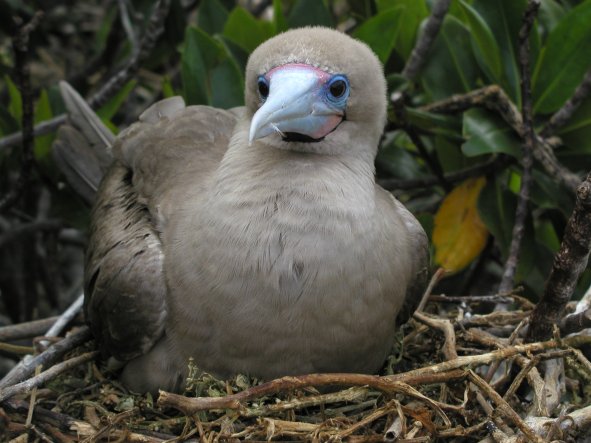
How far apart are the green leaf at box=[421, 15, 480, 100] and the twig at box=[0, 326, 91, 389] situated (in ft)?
5.88

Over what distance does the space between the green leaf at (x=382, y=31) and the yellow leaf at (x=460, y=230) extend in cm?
69

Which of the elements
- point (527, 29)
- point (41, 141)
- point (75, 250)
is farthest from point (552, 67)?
point (75, 250)

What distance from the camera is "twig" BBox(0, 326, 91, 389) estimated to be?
321 cm

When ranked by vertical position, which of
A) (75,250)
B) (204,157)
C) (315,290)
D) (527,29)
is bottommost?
(75,250)

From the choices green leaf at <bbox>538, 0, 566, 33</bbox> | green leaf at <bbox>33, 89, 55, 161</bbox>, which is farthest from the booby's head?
green leaf at <bbox>33, 89, 55, 161</bbox>

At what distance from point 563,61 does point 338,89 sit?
4.22ft

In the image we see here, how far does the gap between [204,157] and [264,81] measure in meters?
0.67

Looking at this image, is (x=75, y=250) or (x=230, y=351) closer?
(x=230, y=351)

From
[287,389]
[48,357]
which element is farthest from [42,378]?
[287,389]

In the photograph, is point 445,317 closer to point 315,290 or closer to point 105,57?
point 315,290

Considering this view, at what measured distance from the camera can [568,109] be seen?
147 inches

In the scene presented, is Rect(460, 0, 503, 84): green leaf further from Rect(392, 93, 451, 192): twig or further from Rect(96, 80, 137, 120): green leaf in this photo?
Rect(96, 80, 137, 120): green leaf

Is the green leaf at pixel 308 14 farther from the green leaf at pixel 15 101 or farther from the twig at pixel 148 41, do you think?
the green leaf at pixel 15 101

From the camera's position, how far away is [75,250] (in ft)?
18.5
